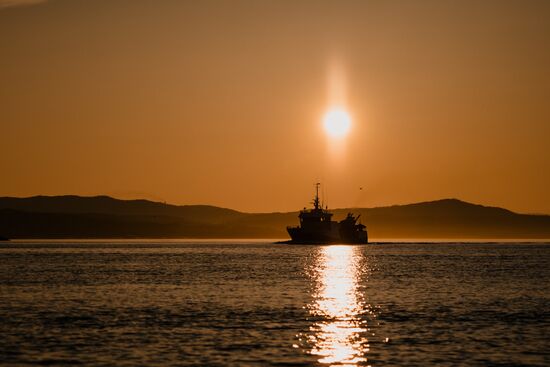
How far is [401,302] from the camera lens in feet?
241

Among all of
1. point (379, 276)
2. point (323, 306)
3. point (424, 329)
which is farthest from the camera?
point (379, 276)

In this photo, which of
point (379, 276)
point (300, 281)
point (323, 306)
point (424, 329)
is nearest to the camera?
point (424, 329)

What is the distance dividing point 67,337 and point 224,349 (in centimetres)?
1015

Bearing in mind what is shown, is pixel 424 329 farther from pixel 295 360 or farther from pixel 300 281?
pixel 300 281

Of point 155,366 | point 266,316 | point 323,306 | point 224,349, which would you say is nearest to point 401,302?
point 323,306

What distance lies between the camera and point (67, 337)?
49000 millimetres

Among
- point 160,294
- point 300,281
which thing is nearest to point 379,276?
point 300,281

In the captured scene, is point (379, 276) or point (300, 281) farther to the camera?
point (379, 276)

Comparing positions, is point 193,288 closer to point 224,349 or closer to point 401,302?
point 401,302

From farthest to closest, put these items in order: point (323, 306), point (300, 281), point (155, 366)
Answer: point (300, 281) → point (323, 306) → point (155, 366)

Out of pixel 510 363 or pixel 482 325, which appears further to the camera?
pixel 482 325

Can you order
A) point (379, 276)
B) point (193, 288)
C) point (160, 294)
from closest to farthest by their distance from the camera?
point (160, 294) < point (193, 288) < point (379, 276)

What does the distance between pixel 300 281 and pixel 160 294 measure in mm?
26770

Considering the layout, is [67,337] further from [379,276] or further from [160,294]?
[379,276]
